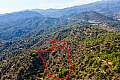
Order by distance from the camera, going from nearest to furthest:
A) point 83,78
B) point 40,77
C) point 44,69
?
point 83,78
point 40,77
point 44,69

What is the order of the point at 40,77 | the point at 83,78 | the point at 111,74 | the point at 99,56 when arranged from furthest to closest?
the point at 40,77
the point at 99,56
the point at 83,78
the point at 111,74

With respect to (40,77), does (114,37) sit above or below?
above

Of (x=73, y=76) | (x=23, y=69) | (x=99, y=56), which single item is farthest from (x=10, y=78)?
(x=99, y=56)

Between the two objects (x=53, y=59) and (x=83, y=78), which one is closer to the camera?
(x=83, y=78)

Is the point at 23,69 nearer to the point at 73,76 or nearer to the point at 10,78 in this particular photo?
the point at 10,78

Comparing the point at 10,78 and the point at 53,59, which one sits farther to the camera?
the point at 53,59

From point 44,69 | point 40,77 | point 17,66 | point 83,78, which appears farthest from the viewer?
point 17,66

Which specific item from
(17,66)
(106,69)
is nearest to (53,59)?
(17,66)

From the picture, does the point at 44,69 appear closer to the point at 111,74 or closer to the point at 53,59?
the point at 53,59

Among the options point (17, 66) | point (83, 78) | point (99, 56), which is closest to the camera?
point (83, 78)
